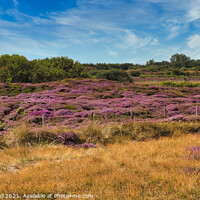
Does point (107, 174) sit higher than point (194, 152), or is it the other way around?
point (194, 152)

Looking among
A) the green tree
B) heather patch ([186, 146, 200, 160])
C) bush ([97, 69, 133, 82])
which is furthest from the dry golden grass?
the green tree

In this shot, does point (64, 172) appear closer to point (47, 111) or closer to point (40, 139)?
Answer: point (40, 139)

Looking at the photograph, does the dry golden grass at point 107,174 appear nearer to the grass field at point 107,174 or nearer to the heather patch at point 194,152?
the grass field at point 107,174

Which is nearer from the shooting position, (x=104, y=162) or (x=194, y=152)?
(x=104, y=162)

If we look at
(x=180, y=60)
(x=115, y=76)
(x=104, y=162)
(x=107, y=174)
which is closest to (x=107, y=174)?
(x=107, y=174)

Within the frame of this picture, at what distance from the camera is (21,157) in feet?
25.2

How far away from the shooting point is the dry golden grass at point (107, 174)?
5.00 meters

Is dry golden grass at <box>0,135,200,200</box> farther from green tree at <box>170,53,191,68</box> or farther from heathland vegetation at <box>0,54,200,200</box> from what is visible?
green tree at <box>170,53,191,68</box>

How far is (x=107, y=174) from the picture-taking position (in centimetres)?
607

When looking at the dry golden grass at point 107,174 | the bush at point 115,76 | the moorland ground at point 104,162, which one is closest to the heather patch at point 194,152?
the moorland ground at point 104,162

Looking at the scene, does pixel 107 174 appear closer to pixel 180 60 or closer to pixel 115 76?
pixel 115 76

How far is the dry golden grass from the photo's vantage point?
500 centimetres

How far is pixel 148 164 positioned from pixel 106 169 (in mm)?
1467

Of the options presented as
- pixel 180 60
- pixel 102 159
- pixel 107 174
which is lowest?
pixel 107 174
